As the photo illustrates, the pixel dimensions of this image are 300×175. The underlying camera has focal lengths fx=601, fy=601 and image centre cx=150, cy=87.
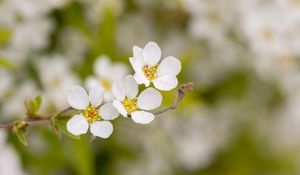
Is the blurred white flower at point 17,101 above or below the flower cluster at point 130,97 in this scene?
above

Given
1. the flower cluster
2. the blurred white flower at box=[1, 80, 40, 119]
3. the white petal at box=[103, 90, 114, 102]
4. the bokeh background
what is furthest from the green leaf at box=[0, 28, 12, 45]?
the flower cluster

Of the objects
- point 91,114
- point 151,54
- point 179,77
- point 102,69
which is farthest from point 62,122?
point 179,77

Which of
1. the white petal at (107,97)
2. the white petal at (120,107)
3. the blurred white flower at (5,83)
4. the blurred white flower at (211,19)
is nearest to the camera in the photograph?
the white petal at (120,107)

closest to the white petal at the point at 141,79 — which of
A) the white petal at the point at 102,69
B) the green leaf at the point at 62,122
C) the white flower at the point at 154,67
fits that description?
the white flower at the point at 154,67

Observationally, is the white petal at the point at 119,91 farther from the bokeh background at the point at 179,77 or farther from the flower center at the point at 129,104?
the bokeh background at the point at 179,77

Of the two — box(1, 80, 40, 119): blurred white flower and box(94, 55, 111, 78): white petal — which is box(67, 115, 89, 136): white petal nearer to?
box(94, 55, 111, 78): white petal

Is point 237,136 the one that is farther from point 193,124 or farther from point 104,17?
point 104,17
